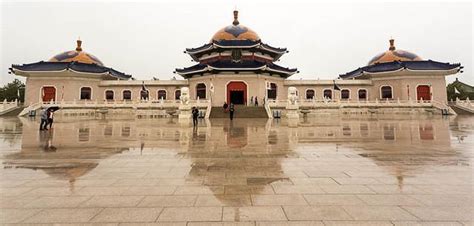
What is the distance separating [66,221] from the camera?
2.82 m

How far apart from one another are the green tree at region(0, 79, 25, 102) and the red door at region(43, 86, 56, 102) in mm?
23308

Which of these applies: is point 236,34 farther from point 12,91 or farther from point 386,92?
point 12,91

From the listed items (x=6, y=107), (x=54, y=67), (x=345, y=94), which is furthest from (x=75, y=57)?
(x=345, y=94)

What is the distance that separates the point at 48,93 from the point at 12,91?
29.0 m

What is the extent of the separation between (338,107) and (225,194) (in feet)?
90.3

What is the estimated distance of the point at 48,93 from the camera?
111 ft

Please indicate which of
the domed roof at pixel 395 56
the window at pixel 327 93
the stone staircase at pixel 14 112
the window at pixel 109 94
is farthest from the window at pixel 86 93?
the domed roof at pixel 395 56

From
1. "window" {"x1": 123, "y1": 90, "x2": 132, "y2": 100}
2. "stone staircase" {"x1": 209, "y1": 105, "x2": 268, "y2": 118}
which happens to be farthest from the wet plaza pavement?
"window" {"x1": 123, "y1": 90, "x2": 132, "y2": 100}

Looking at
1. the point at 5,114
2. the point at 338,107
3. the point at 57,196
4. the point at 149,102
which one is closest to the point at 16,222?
the point at 57,196

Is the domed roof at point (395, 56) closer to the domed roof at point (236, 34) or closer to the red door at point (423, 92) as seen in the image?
the red door at point (423, 92)

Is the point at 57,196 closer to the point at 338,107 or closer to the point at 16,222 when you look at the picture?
the point at 16,222

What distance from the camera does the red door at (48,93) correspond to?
33.6m

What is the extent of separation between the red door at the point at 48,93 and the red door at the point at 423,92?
153ft

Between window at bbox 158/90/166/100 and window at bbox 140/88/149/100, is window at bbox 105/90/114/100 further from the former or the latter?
window at bbox 158/90/166/100
